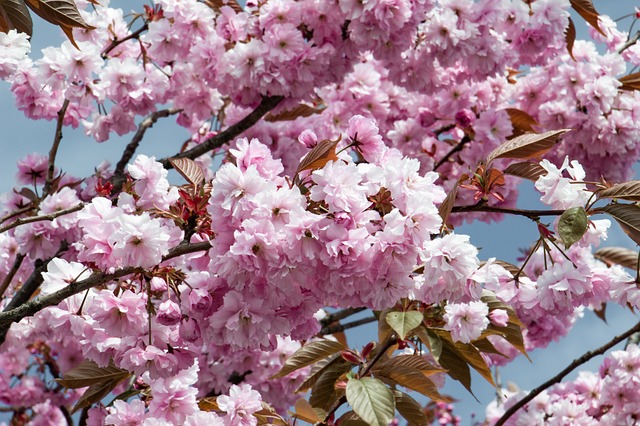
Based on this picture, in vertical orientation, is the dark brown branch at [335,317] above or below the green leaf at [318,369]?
above

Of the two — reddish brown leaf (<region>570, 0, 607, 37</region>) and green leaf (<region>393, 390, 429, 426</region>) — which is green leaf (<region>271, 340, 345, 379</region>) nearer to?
green leaf (<region>393, 390, 429, 426</region>)

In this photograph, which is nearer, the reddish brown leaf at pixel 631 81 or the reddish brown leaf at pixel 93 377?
the reddish brown leaf at pixel 93 377

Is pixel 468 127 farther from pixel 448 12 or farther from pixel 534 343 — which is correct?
pixel 534 343

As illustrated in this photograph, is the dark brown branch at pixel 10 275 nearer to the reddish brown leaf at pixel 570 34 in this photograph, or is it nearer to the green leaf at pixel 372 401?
the green leaf at pixel 372 401

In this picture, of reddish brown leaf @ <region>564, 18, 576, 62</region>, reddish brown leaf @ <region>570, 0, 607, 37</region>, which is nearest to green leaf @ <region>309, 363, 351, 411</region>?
reddish brown leaf @ <region>570, 0, 607, 37</region>

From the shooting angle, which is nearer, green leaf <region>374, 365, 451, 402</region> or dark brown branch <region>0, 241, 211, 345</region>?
Result: dark brown branch <region>0, 241, 211, 345</region>

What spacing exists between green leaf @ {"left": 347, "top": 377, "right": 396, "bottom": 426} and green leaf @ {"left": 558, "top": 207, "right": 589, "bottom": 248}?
0.57 m

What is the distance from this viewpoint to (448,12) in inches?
133

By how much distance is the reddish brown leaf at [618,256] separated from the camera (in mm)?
3752

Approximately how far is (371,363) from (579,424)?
1.79 metres

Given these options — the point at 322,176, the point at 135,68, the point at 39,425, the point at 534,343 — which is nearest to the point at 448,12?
the point at 135,68

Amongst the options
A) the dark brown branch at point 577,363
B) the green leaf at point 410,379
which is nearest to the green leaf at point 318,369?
the green leaf at point 410,379

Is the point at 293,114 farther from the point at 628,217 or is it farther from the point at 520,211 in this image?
the point at 628,217

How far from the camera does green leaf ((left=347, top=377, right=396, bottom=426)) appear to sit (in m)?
1.73
